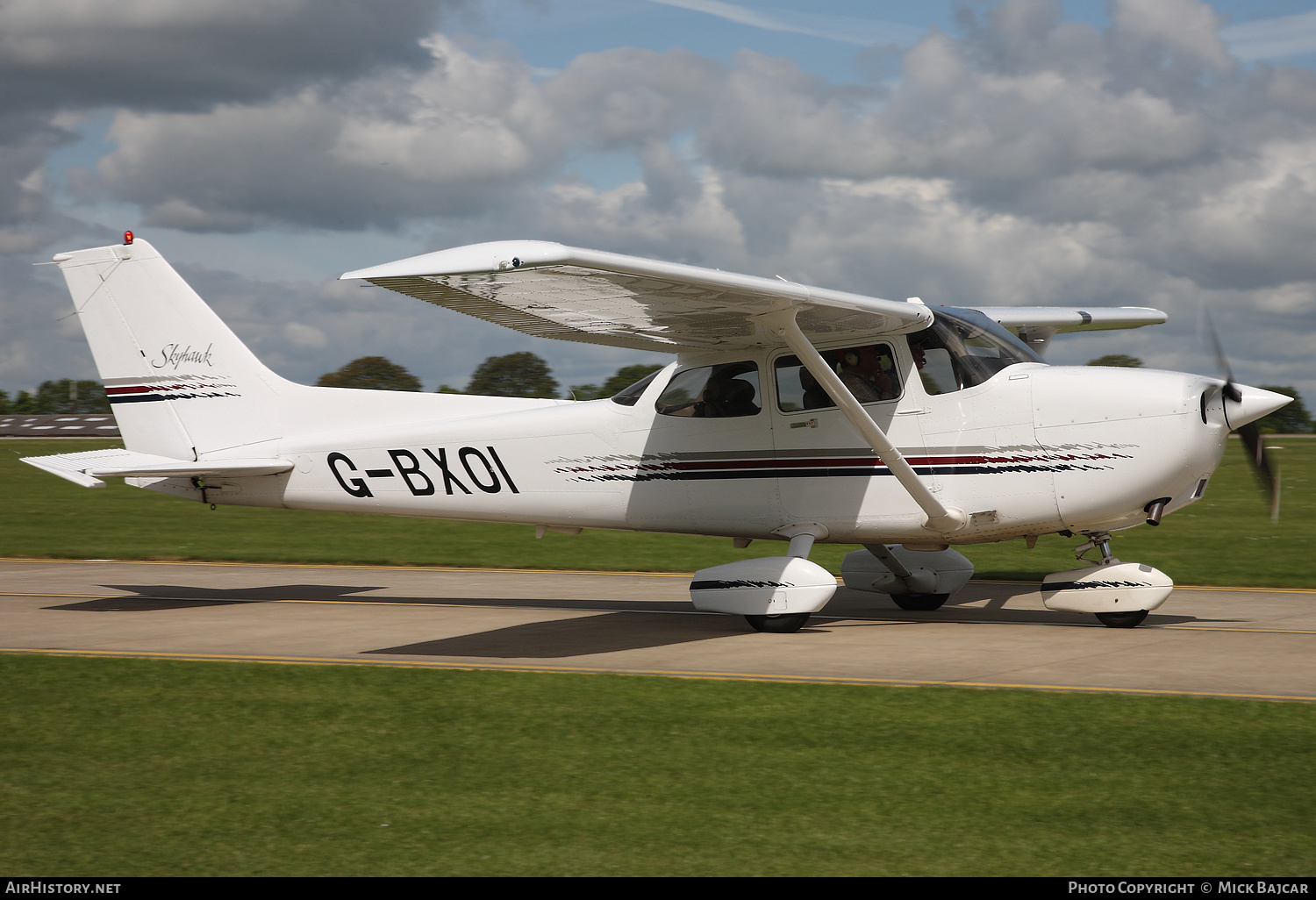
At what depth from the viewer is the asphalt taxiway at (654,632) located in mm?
8078

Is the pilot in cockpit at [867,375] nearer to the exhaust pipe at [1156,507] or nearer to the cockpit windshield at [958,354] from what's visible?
the cockpit windshield at [958,354]

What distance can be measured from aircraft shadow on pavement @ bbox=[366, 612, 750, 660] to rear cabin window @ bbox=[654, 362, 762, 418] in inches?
77.3

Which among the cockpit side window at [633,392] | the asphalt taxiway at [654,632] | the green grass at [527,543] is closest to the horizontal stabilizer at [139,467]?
the asphalt taxiway at [654,632]

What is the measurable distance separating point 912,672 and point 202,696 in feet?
15.3

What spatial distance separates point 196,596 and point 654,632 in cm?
595

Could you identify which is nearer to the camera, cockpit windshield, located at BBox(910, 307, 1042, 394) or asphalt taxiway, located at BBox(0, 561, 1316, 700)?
asphalt taxiway, located at BBox(0, 561, 1316, 700)

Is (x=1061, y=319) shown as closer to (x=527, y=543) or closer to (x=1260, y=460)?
(x=1260, y=460)

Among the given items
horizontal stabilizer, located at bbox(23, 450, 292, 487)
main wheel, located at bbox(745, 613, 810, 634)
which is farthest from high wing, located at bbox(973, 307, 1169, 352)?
horizontal stabilizer, located at bbox(23, 450, 292, 487)

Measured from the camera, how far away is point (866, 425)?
9648mm

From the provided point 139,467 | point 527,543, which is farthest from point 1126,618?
point 527,543

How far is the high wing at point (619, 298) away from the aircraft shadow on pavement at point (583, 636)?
2586mm

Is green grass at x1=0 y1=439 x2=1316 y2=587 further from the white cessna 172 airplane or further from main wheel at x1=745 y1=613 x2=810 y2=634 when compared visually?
main wheel at x1=745 y1=613 x2=810 y2=634

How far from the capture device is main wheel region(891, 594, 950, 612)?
37.9ft

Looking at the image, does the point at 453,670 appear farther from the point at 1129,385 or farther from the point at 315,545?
the point at 315,545
